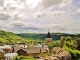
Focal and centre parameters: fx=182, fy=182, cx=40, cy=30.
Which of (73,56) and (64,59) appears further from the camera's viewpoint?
(73,56)

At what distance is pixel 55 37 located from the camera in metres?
119

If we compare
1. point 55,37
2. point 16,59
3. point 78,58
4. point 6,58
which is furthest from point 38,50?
point 55,37

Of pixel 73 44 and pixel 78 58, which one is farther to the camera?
pixel 73 44

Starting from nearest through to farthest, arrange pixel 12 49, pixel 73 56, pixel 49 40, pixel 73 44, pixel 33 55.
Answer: pixel 73 56, pixel 73 44, pixel 33 55, pixel 12 49, pixel 49 40

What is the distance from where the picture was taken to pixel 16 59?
25.5m

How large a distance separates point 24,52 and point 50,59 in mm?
26315

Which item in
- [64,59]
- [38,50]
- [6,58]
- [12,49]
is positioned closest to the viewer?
[64,59]

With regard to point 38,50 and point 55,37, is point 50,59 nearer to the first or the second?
point 38,50

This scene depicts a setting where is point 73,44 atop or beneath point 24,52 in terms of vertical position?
atop

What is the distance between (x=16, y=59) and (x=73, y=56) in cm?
1057

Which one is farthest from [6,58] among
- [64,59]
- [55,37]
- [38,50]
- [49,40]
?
[55,37]

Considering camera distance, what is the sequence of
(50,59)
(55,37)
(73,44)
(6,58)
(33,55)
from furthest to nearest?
(55,37), (33,55), (6,58), (73,44), (50,59)

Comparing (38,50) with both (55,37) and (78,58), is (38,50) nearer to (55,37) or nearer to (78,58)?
(78,58)

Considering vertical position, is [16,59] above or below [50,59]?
below
